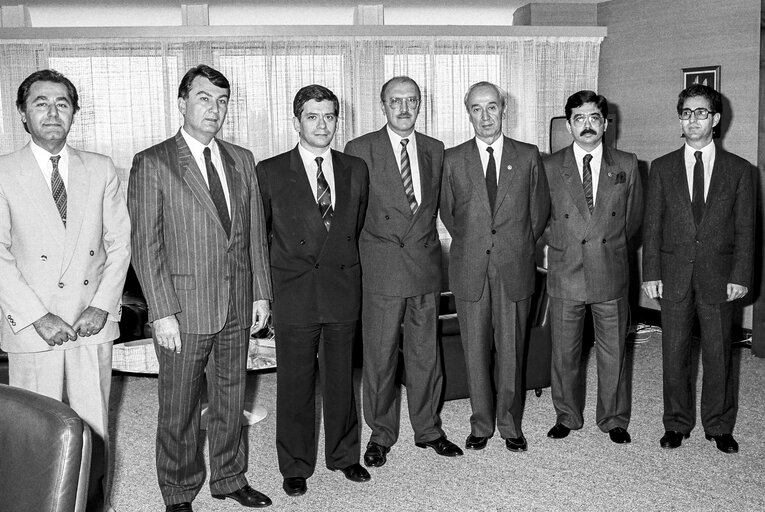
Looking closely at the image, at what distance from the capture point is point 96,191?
3.06 metres

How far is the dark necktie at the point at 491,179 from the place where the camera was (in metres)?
3.92

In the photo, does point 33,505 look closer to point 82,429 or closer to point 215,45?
point 82,429

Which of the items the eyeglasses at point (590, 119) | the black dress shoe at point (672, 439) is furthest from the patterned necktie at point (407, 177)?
the black dress shoe at point (672, 439)

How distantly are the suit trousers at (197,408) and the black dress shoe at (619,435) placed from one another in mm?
1938

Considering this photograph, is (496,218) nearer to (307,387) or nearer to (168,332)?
(307,387)

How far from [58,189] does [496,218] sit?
195 cm

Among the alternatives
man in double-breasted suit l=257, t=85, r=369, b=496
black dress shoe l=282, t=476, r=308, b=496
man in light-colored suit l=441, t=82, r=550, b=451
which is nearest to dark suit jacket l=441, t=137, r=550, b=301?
man in light-colored suit l=441, t=82, r=550, b=451

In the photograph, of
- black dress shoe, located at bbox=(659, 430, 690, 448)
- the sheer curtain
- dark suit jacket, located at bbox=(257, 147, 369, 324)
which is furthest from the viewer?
the sheer curtain

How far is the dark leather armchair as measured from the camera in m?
1.49

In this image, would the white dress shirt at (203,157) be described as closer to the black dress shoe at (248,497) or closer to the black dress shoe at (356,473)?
the black dress shoe at (248,497)

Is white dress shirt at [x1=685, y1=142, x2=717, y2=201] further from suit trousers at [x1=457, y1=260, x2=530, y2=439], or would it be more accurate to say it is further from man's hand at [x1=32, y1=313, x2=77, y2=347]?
man's hand at [x1=32, y1=313, x2=77, y2=347]

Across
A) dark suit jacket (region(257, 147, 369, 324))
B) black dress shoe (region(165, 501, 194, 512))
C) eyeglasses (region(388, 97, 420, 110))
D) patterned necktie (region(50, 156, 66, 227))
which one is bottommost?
black dress shoe (region(165, 501, 194, 512))

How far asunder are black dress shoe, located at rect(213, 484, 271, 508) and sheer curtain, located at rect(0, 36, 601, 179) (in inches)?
177

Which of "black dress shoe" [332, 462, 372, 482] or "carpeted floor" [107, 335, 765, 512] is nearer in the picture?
"carpeted floor" [107, 335, 765, 512]
